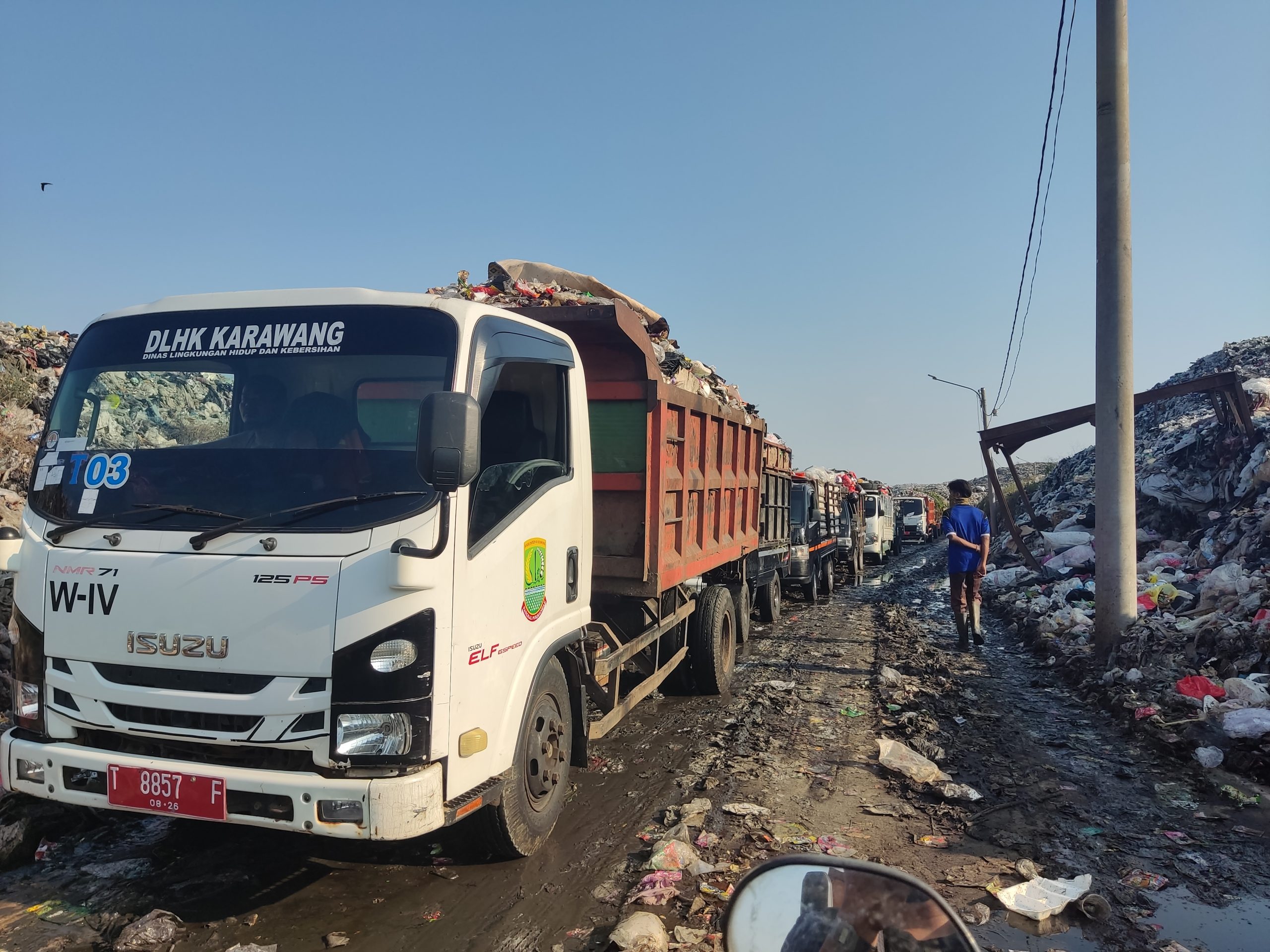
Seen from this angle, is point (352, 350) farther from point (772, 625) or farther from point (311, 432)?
point (772, 625)

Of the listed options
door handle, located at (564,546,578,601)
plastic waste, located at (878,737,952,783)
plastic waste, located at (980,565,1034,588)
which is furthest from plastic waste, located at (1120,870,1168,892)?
plastic waste, located at (980,565,1034,588)

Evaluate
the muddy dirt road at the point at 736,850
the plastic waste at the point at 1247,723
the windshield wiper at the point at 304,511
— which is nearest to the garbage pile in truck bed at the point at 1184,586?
the plastic waste at the point at 1247,723

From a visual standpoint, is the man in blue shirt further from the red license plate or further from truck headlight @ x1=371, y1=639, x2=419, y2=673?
the red license plate

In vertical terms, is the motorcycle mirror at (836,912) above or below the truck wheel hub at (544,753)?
above

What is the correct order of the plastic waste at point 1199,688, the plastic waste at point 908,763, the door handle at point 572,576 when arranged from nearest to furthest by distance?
the door handle at point 572,576 < the plastic waste at point 908,763 < the plastic waste at point 1199,688

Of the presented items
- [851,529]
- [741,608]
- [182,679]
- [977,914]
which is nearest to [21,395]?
[741,608]

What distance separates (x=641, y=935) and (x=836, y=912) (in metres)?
1.85

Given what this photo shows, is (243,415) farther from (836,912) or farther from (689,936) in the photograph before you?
(836,912)

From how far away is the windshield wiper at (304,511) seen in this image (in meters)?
2.81

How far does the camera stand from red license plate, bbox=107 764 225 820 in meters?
2.68

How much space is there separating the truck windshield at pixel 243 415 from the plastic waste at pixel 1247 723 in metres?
5.20

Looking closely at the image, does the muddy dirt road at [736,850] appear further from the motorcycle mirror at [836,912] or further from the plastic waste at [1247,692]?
the motorcycle mirror at [836,912]

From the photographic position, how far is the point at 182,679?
2777 millimetres

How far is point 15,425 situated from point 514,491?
33.3 feet
